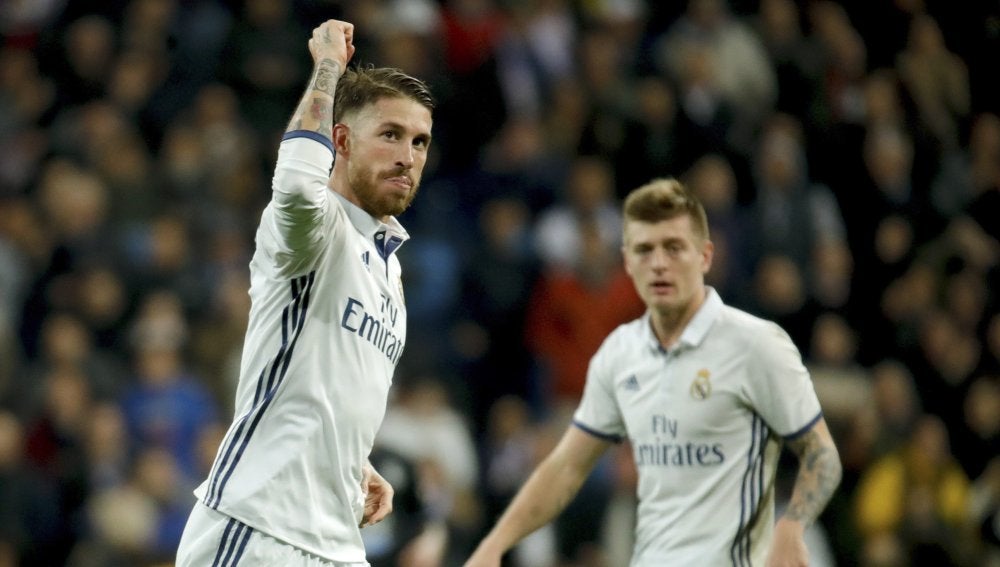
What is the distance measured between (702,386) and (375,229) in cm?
174

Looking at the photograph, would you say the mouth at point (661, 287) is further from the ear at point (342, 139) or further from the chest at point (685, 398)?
the ear at point (342, 139)

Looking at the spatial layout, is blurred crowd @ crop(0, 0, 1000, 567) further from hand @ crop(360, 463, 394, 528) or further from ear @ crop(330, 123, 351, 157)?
ear @ crop(330, 123, 351, 157)

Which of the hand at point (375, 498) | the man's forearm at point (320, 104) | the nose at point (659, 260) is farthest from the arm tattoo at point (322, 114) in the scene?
the nose at point (659, 260)

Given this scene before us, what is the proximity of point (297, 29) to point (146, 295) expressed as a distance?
306 cm

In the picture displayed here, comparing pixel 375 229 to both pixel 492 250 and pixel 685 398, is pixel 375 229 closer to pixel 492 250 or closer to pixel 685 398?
pixel 685 398

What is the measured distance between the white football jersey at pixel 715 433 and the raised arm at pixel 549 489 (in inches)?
13.0

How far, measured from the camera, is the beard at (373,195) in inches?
181

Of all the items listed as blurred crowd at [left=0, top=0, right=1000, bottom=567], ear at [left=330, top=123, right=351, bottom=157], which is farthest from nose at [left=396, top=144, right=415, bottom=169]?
blurred crowd at [left=0, top=0, right=1000, bottom=567]

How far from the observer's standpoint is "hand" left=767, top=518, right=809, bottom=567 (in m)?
5.36

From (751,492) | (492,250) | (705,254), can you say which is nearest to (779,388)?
(751,492)

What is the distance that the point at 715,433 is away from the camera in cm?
575

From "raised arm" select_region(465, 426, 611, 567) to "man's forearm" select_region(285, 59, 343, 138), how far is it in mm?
2368

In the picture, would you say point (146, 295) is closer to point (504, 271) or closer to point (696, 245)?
point (504, 271)

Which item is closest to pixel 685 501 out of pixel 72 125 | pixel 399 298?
pixel 399 298
